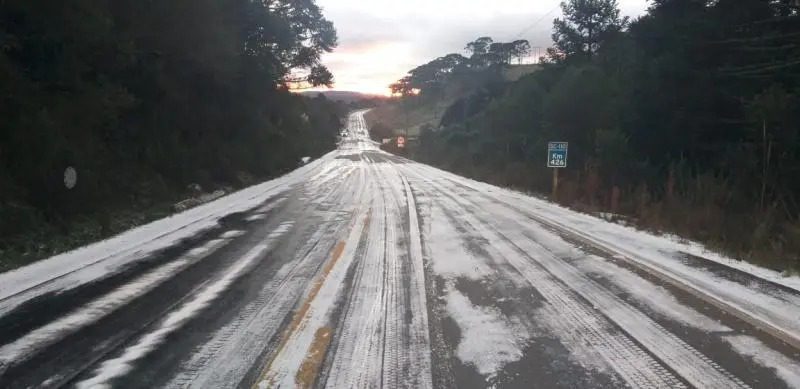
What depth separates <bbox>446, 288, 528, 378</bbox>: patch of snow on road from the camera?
4270 mm

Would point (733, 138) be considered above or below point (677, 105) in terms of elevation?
below

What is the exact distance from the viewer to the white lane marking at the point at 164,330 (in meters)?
3.97

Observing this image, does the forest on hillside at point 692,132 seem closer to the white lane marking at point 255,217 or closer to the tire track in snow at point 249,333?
the tire track in snow at point 249,333

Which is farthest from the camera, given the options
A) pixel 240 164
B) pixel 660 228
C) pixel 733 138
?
pixel 240 164

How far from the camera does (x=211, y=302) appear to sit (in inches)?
228

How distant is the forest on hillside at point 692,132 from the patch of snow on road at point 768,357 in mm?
3527

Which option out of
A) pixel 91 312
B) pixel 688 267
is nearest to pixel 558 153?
pixel 688 267

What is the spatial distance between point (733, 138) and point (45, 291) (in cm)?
2016

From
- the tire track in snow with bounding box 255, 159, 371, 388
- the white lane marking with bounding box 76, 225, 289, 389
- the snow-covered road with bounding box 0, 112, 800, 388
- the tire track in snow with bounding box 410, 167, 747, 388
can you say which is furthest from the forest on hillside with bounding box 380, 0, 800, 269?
the white lane marking with bounding box 76, 225, 289, 389

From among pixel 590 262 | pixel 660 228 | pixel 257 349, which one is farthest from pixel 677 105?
pixel 257 349

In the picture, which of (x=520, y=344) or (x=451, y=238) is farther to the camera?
(x=451, y=238)

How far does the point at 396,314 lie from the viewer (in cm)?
536

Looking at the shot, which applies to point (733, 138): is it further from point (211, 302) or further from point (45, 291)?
point (45, 291)

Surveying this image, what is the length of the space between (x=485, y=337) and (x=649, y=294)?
2410mm
